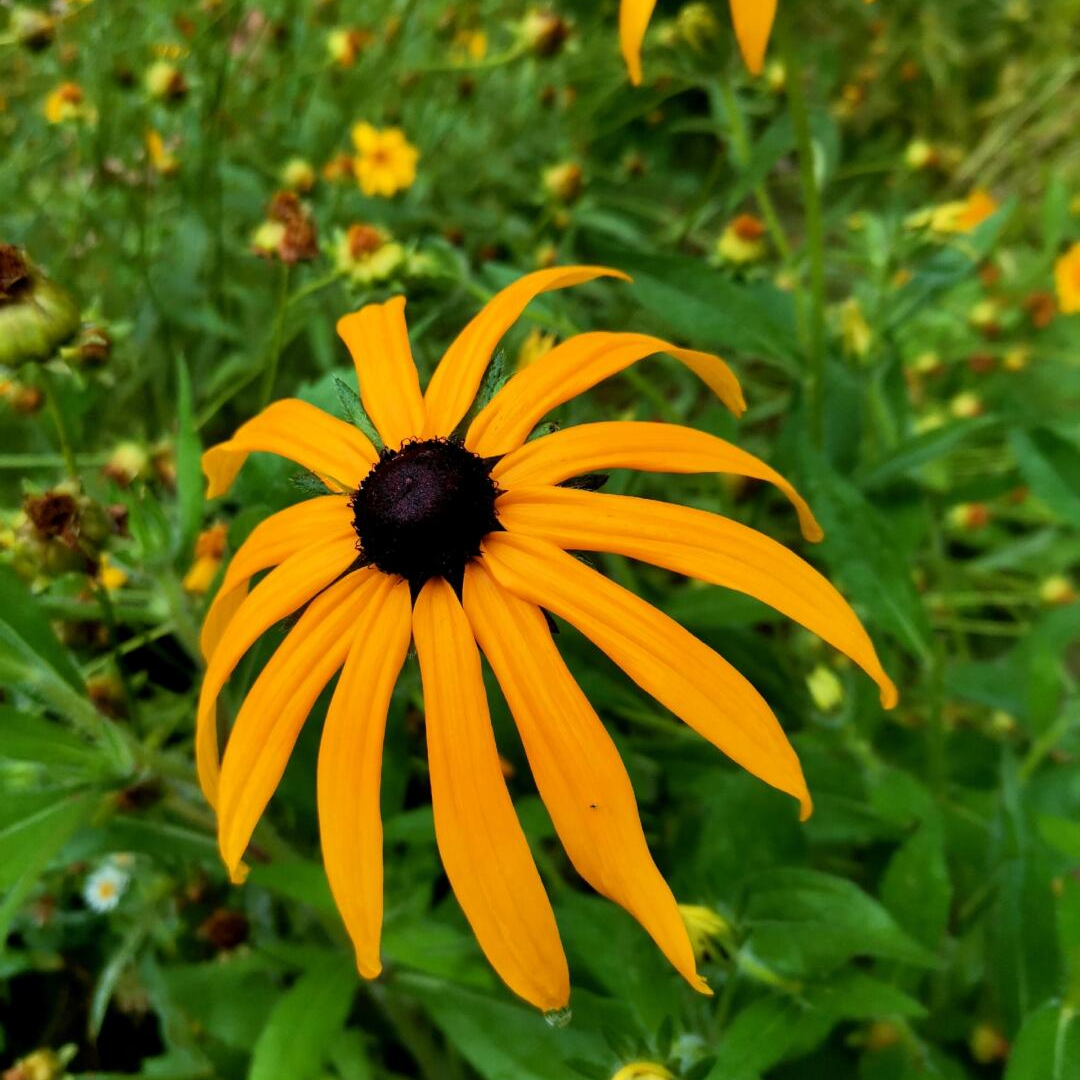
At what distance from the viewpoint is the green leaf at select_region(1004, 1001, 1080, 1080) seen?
719mm

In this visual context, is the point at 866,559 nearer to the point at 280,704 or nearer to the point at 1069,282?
the point at 280,704

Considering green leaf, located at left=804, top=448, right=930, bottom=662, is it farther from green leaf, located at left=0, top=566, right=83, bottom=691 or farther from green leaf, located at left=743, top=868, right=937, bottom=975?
green leaf, located at left=0, top=566, right=83, bottom=691

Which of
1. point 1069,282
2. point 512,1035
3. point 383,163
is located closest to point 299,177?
point 383,163

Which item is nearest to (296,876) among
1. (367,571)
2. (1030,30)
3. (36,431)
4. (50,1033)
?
(367,571)

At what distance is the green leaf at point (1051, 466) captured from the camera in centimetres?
112

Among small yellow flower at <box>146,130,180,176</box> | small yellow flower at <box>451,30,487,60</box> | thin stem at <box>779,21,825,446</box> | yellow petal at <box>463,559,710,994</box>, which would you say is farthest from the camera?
small yellow flower at <box>451,30,487,60</box>

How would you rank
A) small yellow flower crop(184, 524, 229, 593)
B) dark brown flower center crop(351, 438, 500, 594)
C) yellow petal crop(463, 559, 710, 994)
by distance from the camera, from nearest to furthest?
yellow petal crop(463, 559, 710, 994)
dark brown flower center crop(351, 438, 500, 594)
small yellow flower crop(184, 524, 229, 593)

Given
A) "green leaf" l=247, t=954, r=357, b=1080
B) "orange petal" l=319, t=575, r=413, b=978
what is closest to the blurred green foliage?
"green leaf" l=247, t=954, r=357, b=1080

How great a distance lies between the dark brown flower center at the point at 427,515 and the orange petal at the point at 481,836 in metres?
0.05

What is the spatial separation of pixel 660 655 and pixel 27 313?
63cm

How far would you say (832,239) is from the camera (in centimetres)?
266

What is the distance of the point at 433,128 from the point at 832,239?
1.25m

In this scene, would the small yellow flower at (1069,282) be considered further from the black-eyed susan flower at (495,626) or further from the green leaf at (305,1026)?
the green leaf at (305,1026)

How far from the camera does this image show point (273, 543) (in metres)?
0.72
